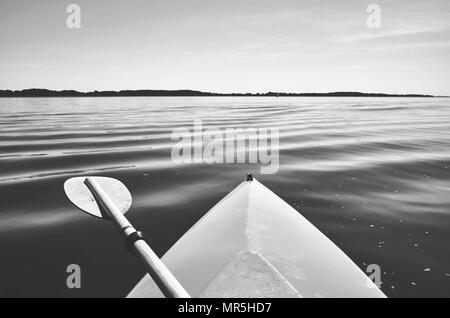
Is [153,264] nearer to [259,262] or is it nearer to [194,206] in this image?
[259,262]

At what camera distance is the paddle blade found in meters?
2.75

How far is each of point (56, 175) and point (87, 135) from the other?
5257mm

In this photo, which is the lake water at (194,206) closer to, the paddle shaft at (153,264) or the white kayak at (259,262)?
the white kayak at (259,262)

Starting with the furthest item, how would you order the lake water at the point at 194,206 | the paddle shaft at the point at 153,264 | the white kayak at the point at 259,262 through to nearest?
the lake water at the point at 194,206, the white kayak at the point at 259,262, the paddle shaft at the point at 153,264

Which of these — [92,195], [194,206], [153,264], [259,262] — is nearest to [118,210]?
[92,195]

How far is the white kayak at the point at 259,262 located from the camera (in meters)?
1.75

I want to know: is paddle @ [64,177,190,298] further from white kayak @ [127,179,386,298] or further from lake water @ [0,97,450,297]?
lake water @ [0,97,450,297]

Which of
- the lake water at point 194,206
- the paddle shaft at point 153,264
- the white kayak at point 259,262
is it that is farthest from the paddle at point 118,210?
the lake water at point 194,206

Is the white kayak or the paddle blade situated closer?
the white kayak

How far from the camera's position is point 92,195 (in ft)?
9.57

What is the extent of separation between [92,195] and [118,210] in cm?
63

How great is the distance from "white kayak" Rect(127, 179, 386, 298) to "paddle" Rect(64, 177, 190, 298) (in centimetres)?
25

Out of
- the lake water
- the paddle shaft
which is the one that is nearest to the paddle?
the paddle shaft
